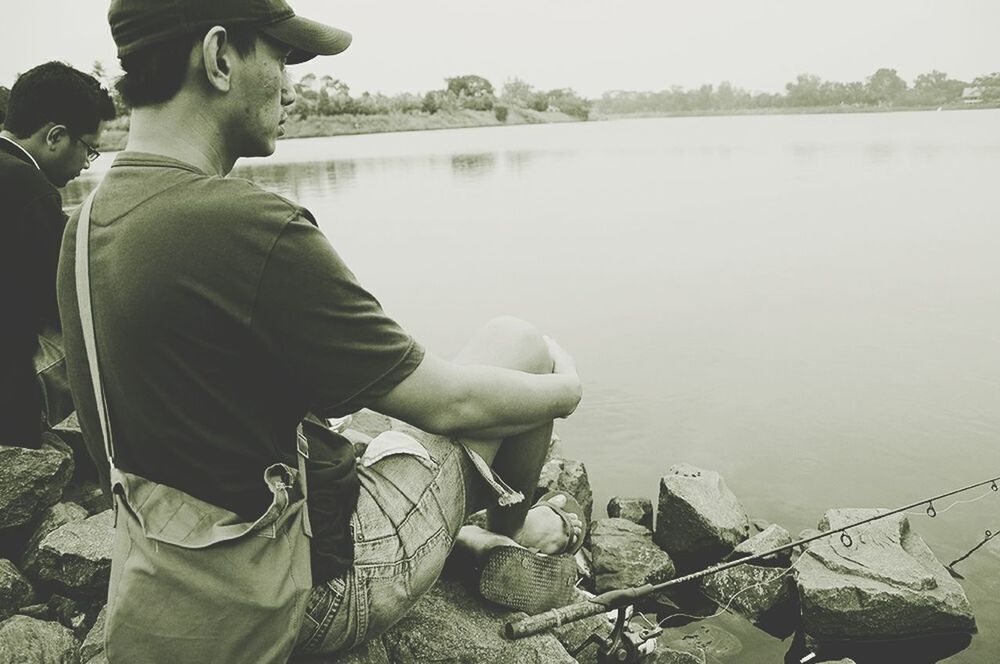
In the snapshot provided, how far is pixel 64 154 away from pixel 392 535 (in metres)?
2.75

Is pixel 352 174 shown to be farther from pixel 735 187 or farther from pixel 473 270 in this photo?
pixel 473 270

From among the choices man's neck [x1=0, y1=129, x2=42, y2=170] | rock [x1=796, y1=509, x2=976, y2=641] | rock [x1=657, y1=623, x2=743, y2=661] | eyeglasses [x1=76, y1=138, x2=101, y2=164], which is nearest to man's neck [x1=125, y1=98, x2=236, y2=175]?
man's neck [x1=0, y1=129, x2=42, y2=170]

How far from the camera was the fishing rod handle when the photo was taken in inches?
99.3

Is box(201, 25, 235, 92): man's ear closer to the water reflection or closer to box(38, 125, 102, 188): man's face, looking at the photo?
box(38, 125, 102, 188): man's face

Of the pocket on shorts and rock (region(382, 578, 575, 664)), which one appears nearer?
the pocket on shorts

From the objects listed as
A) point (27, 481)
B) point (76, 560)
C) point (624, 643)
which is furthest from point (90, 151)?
point (624, 643)

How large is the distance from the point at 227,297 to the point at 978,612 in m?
4.76

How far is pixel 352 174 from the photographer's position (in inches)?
1590

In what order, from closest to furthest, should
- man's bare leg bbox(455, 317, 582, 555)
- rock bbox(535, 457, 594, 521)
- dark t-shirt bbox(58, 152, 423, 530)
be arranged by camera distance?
dark t-shirt bbox(58, 152, 423, 530), man's bare leg bbox(455, 317, 582, 555), rock bbox(535, 457, 594, 521)

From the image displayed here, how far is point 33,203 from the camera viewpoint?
11.2 feet

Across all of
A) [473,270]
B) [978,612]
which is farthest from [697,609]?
[473,270]

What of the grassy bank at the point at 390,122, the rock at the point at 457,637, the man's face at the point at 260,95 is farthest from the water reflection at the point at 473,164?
the man's face at the point at 260,95

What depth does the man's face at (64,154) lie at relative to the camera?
3.84m

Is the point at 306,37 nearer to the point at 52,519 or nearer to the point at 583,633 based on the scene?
the point at 583,633
